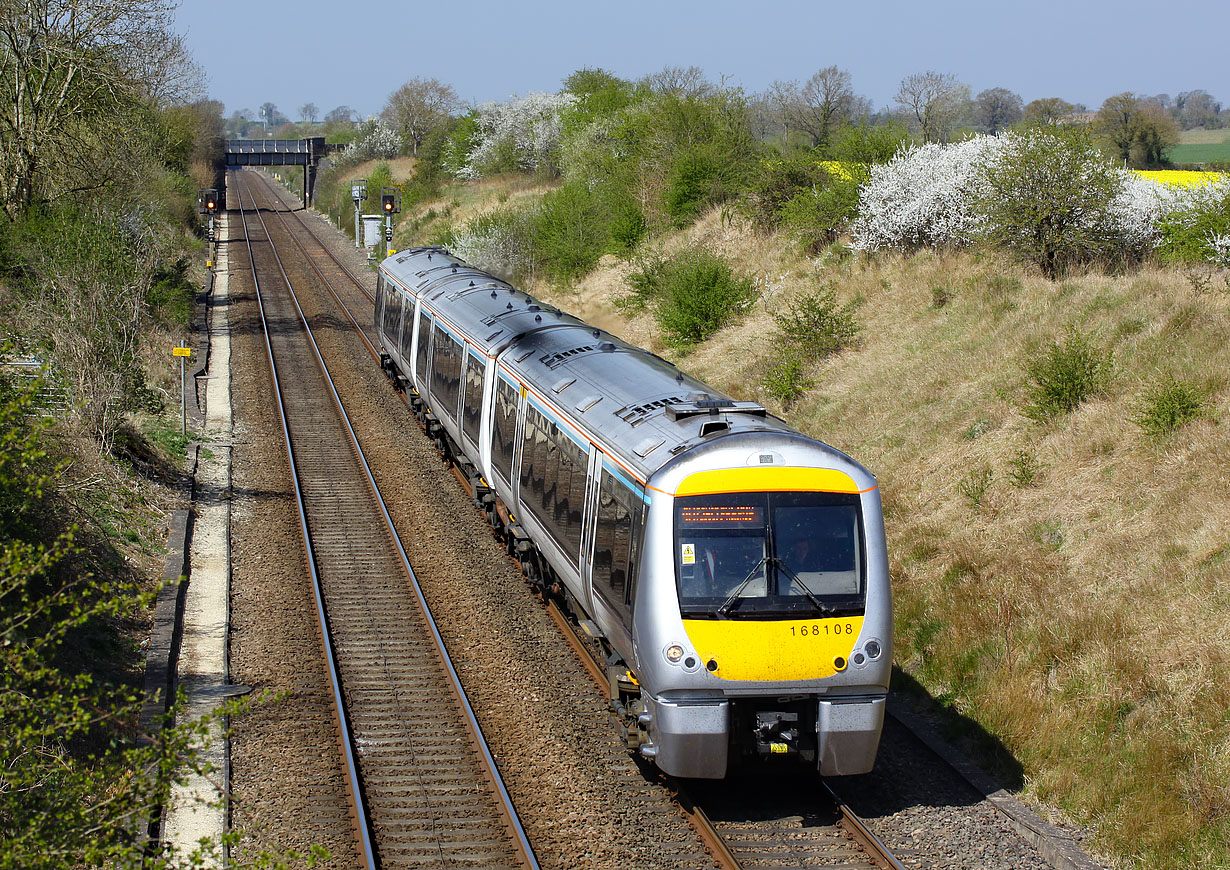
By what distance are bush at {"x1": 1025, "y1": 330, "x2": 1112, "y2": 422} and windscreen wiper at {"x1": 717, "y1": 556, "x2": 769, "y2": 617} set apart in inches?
337

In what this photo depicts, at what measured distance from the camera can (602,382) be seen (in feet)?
38.9

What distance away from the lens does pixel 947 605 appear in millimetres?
12406

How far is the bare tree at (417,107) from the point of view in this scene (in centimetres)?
9269

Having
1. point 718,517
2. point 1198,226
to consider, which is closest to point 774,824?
point 718,517

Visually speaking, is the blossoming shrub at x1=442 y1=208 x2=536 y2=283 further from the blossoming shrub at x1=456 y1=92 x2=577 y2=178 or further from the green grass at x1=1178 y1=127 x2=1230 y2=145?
the green grass at x1=1178 y1=127 x2=1230 y2=145

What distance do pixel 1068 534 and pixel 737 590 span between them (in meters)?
6.33

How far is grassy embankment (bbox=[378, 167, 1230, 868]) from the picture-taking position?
357 inches

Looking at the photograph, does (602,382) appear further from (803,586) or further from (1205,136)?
(1205,136)

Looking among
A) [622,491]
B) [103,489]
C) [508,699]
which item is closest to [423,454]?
[103,489]

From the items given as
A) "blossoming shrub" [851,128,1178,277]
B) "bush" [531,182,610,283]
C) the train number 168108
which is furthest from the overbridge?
the train number 168108

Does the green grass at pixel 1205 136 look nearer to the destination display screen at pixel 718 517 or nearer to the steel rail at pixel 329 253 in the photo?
the steel rail at pixel 329 253

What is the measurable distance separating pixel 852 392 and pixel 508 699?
11241 millimetres

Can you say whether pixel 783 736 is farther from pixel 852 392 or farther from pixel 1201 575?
pixel 852 392

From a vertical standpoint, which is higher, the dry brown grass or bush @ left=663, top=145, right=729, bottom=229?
bush @ left=663, top=145, right=729, bottom=229
